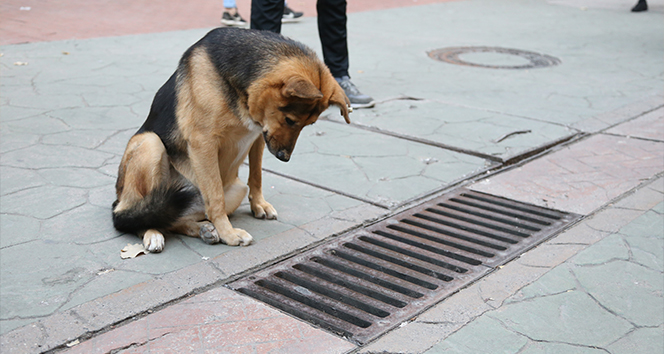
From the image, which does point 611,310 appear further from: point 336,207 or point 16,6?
point 16,6

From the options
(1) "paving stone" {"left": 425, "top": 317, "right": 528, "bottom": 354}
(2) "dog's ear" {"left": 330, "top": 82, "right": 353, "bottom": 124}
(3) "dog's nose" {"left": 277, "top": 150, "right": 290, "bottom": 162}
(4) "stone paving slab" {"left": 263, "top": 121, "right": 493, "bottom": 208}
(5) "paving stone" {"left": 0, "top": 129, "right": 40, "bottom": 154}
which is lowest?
(5) "paving stone" {"left": 0, "top": 129, "right": 40, "bottom": 154}

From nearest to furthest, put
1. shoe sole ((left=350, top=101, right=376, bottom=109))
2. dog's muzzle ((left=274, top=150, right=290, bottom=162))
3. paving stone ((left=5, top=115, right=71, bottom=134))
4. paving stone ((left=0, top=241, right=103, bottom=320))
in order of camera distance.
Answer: paving stone ((left=0, top=241, right=103, bottom=320)) < dog's muzzle ((left=274, top=150, right=290, bottom=162)) < paving stone ((left=5, top=115, right=71, bottom=134)) < shoe sole ((left=350, top=101, right=376, bottom=109))

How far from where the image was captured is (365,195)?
377 centimetres

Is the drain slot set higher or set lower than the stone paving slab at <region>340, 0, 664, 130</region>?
lower

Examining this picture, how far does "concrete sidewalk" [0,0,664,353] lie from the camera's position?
239 cm

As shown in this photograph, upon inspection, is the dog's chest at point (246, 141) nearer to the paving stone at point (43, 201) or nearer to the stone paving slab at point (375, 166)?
the stone paving slab at point (375, 166)

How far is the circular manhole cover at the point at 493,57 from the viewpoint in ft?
24.3

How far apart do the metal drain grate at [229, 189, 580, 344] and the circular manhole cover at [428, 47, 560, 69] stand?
4.04 meters

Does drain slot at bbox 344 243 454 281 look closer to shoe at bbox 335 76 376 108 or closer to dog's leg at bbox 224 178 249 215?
dog's leg at bbox 224 178 249 215

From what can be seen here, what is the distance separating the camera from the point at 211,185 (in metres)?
3.03

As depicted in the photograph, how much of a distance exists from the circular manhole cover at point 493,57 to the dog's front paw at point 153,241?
532cm

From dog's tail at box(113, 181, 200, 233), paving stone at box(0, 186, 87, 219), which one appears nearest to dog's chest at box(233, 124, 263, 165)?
dog's tail at box(113, 181, 200, 233)

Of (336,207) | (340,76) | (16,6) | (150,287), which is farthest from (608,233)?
(16,6)

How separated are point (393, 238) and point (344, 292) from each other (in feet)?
2.11
